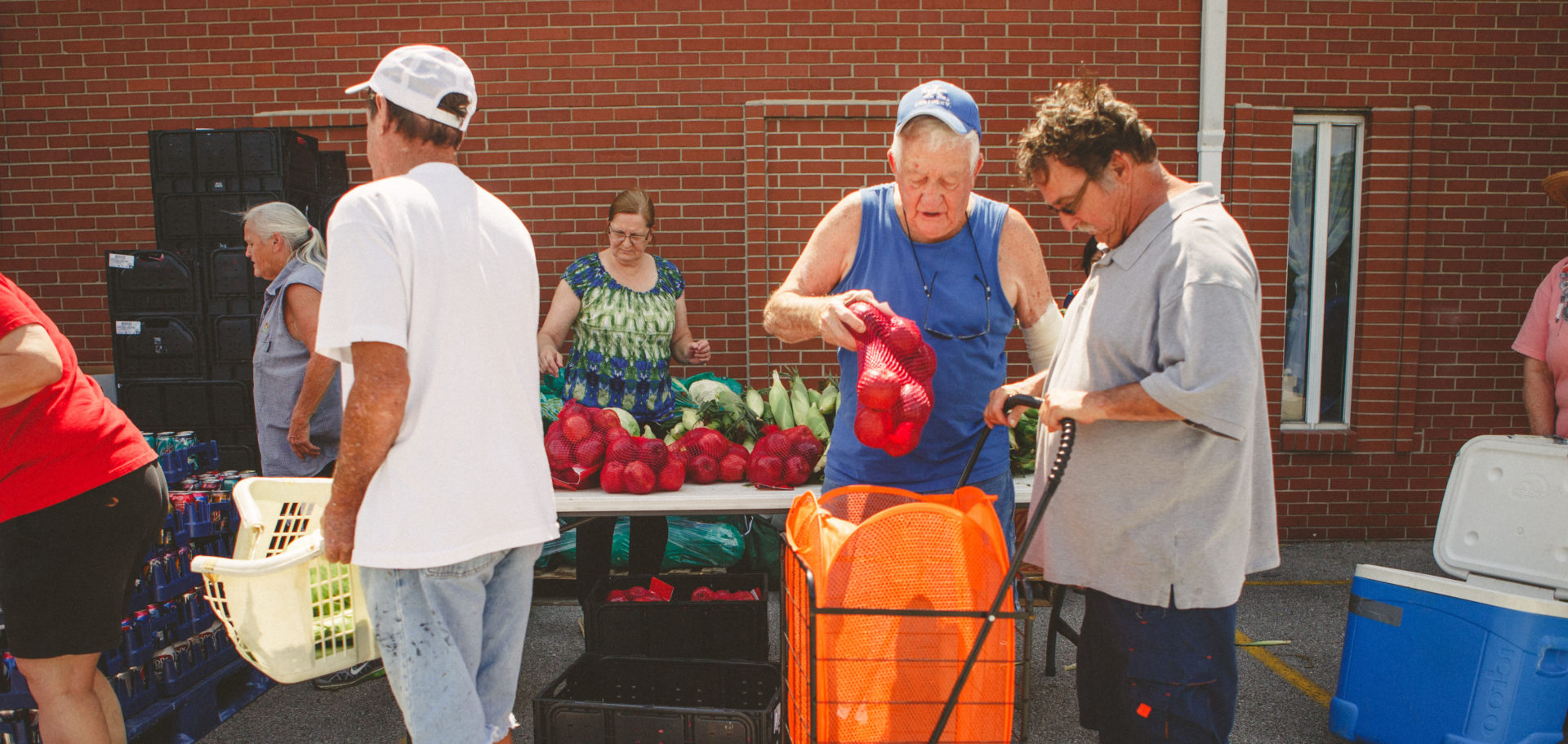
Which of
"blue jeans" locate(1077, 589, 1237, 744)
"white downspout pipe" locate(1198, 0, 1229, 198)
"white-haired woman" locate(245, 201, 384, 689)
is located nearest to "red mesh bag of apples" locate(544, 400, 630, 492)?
"white-haired woman" locate(245, 201, 384, 689)

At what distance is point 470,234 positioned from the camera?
1.69 metres

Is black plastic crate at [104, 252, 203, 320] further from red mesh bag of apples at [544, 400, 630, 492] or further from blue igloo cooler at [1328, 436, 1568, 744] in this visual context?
blue igloo cooler at [1328, 436, 1568, 744]

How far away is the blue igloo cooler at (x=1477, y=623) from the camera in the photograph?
2.64 meters

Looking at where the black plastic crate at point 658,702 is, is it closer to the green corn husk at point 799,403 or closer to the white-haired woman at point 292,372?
the white-haired woman at point 292,372

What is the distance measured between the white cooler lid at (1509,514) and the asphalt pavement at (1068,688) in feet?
2.71

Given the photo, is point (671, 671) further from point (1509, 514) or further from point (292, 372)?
point (1509, 514)

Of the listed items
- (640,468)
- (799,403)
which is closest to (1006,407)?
(640,468)

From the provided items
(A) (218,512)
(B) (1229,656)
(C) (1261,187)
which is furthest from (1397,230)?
(A) (218,512)

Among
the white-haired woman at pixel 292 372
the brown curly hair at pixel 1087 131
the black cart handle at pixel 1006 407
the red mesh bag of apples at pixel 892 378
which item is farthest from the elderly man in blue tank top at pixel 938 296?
the white-haired woman at pixel 292 372

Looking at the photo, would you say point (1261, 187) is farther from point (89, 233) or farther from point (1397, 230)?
point (89, 233)

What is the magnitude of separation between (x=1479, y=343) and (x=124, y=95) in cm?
860

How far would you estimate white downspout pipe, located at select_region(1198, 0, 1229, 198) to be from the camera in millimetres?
5066

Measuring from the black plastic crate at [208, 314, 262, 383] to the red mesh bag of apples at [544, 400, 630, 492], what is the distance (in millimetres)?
2201

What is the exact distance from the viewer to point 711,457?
130 inches
